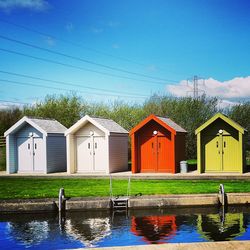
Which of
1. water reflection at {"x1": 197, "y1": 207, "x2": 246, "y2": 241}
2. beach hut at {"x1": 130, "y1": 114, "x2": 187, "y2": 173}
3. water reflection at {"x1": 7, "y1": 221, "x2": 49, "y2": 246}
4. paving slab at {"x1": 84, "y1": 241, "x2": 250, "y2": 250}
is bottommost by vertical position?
water reflection at {"x1": 7, "y1": 221, "x2": 49, "y2": 246}

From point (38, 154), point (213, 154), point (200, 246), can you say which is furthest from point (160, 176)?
point (200, 246)

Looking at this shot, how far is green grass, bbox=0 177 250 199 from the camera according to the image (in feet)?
62.3

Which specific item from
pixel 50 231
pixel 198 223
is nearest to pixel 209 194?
pixel 198 223

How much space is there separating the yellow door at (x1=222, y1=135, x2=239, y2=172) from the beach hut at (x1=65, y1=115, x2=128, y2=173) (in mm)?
7275

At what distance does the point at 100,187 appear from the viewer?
69.2ft

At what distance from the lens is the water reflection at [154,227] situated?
12962mm

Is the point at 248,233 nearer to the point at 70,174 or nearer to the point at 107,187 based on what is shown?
the point at 107,187

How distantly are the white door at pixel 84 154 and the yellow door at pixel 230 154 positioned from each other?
869 centimetres

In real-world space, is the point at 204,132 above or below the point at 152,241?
above

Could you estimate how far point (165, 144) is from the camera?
27.3 m

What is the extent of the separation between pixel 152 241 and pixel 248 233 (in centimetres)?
307

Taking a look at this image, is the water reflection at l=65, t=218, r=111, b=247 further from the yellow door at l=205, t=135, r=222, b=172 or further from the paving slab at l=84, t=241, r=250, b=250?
the yellow door at l=205, t=135, r=222, b=172

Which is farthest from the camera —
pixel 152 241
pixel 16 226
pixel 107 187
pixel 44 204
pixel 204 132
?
pixel 204 132

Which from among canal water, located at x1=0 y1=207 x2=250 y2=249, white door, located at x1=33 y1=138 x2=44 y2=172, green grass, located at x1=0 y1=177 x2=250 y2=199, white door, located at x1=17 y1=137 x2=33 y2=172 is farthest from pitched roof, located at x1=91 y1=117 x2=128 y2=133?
canal water, located at x1=0 y1=207 x2=250 y2=249
